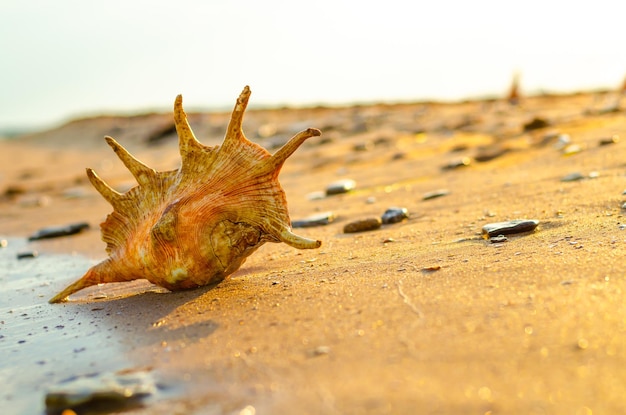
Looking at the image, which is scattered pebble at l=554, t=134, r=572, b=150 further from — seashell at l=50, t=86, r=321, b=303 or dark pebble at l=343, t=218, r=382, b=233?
seashell at l=50, t=86, r=321, b=303

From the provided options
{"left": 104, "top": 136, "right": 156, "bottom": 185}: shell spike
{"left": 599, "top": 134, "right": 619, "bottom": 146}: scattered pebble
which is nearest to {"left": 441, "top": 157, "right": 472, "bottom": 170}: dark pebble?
{"left": 599, "top": 134, "right": 619, "bottom": 146}: scattered pebble

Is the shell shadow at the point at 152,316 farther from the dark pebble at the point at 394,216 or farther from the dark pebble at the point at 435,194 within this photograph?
the dark pebble at the point at 435,194

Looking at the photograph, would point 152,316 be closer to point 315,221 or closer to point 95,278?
point 95,278

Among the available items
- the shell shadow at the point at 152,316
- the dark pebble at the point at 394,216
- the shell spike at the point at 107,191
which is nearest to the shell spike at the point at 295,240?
the shell shadow at the point at 152,316

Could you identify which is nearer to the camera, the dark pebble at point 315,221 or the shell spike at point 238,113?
the shell spike at point 238,113

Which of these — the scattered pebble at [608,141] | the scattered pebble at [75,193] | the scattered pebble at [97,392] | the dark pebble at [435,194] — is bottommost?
the scattered pebble at [97,392]

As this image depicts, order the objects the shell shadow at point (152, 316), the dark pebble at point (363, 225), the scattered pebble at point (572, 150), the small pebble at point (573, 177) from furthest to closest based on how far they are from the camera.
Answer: the scattered pebble at point (572, 150), the small pebble at point (573, 177), the dark pebble at point (363, 225), the shell shadow at point (152, 316)

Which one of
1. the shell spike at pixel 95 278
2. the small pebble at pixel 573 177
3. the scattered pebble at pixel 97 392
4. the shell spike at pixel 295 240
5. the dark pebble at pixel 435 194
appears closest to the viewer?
the scattered pebble at pixel 97 392

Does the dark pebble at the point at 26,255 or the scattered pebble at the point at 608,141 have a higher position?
the scattered pebble at the point at 608,141

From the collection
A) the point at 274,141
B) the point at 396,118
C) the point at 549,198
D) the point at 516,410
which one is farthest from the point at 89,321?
the point at 396,118

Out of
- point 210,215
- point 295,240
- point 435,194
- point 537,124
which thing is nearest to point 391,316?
point 295,240
